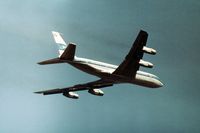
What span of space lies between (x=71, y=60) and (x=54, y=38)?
64.5 ft

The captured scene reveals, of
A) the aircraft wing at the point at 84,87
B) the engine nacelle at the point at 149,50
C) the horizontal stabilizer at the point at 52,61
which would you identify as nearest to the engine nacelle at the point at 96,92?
the aircraft wing at the point at 84,87

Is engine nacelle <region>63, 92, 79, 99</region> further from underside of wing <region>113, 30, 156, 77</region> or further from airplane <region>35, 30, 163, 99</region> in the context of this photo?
underside of wing <region>113, 30, 156, 77</region>

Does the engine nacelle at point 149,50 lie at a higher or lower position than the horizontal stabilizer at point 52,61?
higher

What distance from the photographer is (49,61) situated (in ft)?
304

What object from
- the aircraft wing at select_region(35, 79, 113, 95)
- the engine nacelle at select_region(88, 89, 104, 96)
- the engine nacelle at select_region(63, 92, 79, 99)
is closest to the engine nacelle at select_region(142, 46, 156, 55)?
the aircraft wing at select_region(35, 79, 113, 95)

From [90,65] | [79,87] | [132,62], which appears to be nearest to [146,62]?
[132,62]

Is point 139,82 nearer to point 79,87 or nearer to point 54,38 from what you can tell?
point 79,87

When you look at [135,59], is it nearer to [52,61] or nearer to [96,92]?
[52,61]

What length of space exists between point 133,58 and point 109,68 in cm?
742

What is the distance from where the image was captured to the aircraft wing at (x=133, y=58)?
90.4 m

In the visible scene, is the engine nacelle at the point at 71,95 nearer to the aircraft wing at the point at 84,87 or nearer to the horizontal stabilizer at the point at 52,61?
the aircraft wing at the point at 84,87

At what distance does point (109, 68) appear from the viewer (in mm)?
101500

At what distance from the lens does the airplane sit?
92125mm

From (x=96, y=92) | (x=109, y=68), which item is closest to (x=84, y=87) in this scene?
(x=96, y=92)
